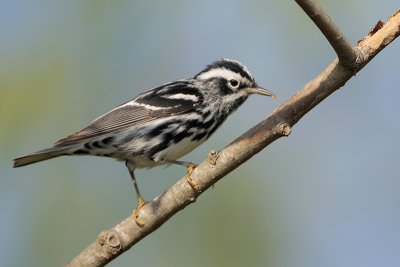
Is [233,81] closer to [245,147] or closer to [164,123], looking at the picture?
[164,123]

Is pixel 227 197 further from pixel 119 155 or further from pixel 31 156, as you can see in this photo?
pixel 31 156

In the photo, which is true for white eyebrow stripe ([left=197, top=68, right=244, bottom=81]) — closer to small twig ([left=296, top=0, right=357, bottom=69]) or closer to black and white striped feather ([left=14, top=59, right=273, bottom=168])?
black and white striped feather ([left=14, top=59, right=273, bottom=168])

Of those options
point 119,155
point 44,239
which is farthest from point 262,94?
point 44,239

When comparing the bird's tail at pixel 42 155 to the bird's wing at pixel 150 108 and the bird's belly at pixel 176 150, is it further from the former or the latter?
the bird's belly at pixel 176 150

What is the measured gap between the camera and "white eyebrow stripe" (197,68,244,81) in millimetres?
5773

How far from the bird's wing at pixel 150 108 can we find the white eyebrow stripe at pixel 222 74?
0.53 ft

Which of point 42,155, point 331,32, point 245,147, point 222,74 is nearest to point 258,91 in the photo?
point 222,74

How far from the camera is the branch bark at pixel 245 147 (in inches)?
159

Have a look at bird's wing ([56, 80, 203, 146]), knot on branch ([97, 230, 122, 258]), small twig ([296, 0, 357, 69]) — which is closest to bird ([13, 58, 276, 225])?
bird's wing ([56, 80, 203, 146])

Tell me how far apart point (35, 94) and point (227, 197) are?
206 cm

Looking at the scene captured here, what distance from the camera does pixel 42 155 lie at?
5246mm

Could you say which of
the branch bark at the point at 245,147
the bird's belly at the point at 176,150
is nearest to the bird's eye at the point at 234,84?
the bird's belly at the point at 176,150

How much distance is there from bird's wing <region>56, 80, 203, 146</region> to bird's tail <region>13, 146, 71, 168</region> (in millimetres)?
216

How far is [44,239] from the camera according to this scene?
5875 mm
